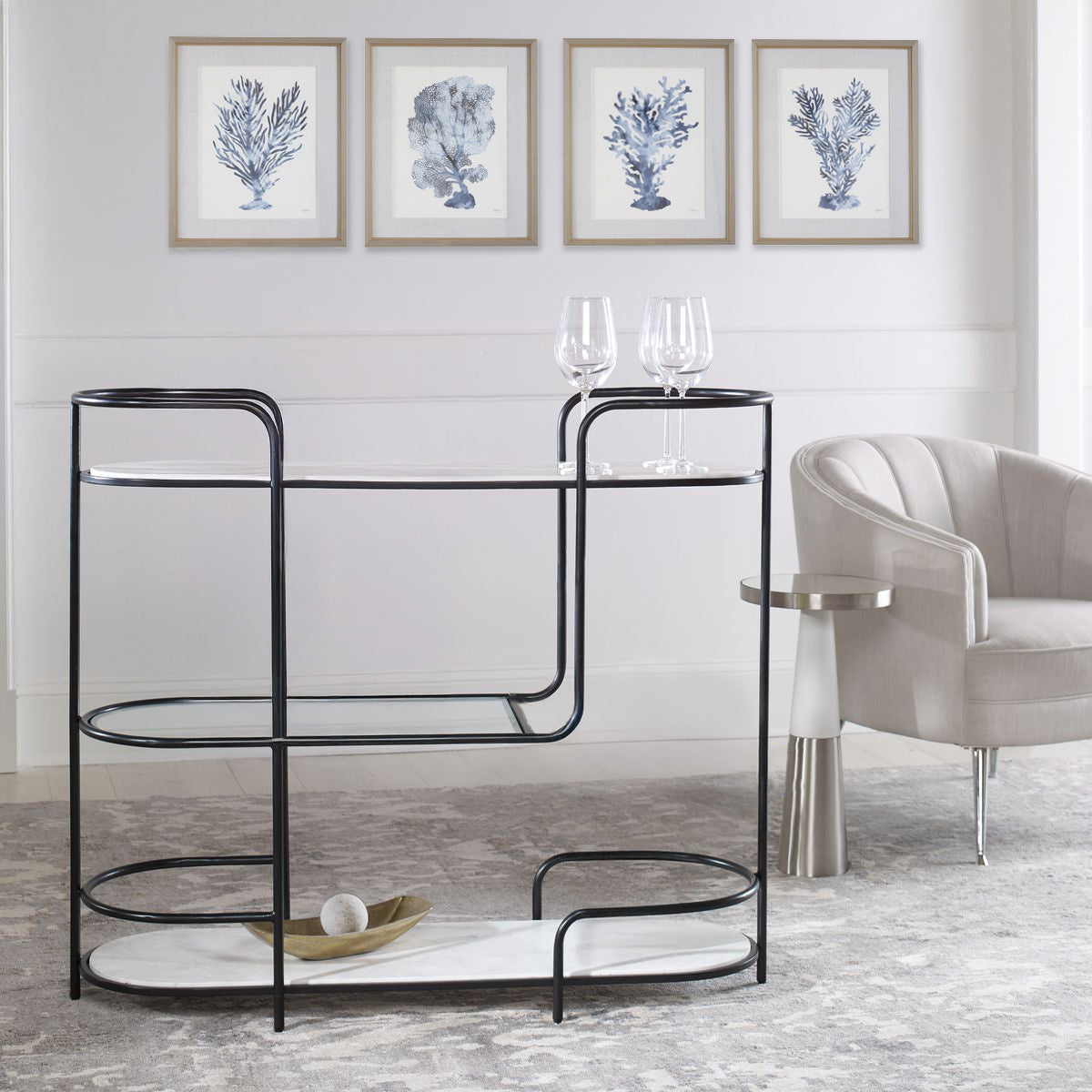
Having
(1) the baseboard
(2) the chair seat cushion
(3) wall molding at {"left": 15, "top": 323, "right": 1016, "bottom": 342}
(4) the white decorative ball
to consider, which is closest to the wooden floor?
(1) the baseboard

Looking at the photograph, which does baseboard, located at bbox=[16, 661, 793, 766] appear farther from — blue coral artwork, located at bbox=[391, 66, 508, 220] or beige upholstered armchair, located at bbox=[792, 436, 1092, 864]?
blue coral artwork, located at bbox=[391, 66, 508, 220]

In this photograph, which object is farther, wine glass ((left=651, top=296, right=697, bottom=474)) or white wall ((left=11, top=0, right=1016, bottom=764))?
white wall ((left=11, top=0, right=1016, bottom=764))

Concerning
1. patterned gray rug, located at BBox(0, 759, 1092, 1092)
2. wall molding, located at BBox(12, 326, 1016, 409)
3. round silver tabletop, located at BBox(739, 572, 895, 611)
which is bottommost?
patterned gray rug, located at BBox(0, 759, 1092, 1092)

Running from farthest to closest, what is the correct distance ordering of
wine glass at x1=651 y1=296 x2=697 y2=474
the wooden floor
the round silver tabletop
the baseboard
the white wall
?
the baseboard → the white wall → the wooden floor → the round silver tabletop → wine glass at x1=651 y1=296 x2=697 y2=474

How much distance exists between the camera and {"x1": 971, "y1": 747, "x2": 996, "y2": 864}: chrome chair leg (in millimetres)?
3234

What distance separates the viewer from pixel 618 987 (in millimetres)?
2543

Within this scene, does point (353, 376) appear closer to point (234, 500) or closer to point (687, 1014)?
point (234, 500)

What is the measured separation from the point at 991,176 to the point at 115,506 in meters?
2.66

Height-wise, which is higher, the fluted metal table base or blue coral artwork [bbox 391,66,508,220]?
blue coral artwork [bbox 391,66,508,220]

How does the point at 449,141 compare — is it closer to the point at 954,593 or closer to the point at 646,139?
the point at 646,139

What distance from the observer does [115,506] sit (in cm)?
421

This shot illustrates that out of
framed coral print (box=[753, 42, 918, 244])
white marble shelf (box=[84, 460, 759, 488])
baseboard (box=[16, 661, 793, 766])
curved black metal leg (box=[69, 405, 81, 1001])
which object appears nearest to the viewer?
white marble shelf (box=[84, 460, 759, 488])

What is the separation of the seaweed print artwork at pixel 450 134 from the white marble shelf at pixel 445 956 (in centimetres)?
230

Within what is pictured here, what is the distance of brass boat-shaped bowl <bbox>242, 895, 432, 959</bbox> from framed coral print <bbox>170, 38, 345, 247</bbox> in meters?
2.18
